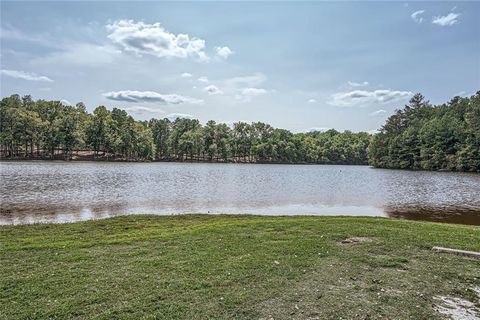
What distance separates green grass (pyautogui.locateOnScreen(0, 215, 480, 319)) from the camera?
5.83 meters

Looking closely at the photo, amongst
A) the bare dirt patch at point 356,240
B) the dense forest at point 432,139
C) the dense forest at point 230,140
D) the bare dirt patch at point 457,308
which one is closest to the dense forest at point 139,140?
the dense forest at point 230,140

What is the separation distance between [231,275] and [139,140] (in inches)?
4571

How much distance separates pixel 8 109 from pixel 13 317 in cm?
12023

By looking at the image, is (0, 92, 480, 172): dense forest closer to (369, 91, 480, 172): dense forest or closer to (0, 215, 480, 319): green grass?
(369, 91, 480, 172): dense forest

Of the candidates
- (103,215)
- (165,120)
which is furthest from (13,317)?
(165,120)

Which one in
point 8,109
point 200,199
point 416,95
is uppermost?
point 416,95

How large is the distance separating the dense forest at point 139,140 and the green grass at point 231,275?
344ft

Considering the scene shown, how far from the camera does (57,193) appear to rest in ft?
90.2

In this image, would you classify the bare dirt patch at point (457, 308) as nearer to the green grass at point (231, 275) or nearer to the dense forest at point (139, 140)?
the green grass at point (231, 275)

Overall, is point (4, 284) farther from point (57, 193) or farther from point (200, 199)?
point (57, 193)

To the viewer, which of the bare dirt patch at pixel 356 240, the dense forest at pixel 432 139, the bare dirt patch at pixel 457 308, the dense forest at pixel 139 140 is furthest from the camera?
the dense forest at pixel 139 140

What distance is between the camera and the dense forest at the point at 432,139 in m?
78.3

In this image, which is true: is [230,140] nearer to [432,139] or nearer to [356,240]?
[432,139]

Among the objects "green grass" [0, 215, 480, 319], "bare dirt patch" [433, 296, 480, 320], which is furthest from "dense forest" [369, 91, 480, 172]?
"bare dirt patch" [433, 296, 480, 320]
